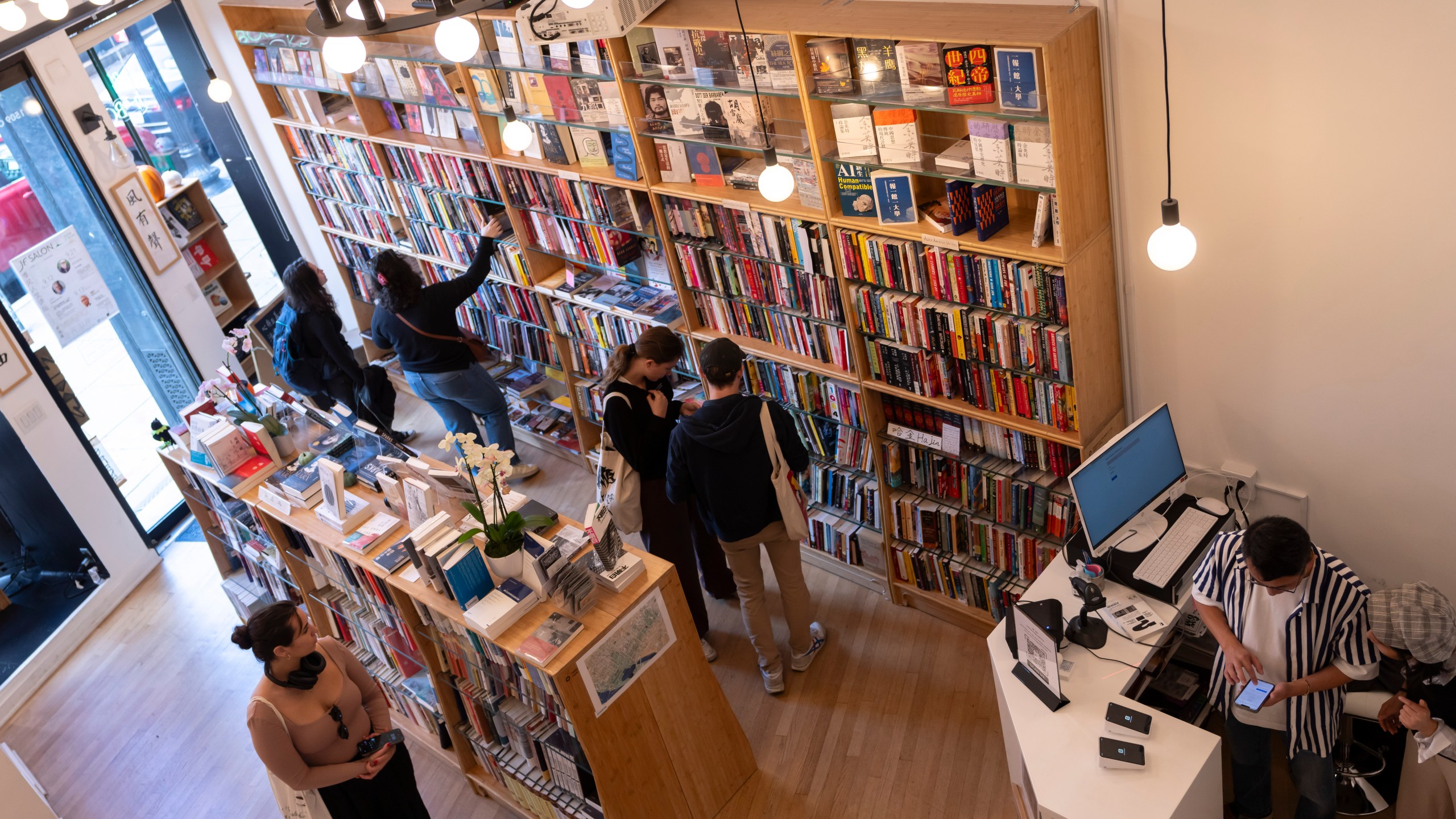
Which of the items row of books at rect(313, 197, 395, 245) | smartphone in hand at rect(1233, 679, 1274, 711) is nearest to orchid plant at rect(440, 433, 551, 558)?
smartphone in hand at rect(1233, 679, 1274, 711)

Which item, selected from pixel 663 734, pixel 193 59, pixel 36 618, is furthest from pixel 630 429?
pixel 193 59

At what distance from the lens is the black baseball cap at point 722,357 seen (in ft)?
12.3

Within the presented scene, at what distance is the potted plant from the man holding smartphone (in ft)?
7.59

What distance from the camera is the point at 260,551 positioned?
514 cm

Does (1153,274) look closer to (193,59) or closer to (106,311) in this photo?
(106,311)

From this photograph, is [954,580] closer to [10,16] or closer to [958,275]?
[958,275]

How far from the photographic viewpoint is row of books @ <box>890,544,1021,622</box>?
4.36m

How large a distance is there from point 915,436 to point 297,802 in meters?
2.75

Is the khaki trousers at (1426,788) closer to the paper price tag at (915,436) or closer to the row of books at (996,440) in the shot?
the row of books at (996,440)

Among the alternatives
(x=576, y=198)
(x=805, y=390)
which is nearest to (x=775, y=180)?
(x=805, y=390)

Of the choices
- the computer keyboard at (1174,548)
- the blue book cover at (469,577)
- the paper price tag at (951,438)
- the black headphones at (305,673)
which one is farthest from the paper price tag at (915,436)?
the black headphones at (305,673)

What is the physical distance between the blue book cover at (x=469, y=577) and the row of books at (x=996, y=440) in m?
1.88

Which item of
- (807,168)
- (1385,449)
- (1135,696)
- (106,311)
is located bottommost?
(1135,696)

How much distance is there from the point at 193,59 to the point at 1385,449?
7381 millimetres
